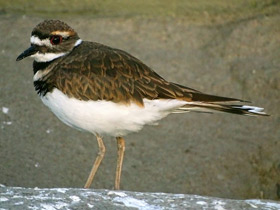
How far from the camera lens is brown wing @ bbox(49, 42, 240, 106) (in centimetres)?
491

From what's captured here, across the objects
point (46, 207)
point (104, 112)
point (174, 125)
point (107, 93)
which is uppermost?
point (107, 93)

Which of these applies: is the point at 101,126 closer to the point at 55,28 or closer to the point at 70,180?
the point at 55,28

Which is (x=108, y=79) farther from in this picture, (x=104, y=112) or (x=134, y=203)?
(x=134, y=203)

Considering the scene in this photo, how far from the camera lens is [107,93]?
4922 millimetres

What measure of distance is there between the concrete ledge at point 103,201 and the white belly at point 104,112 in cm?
63

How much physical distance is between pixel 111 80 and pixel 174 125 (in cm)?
179

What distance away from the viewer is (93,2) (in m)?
7.71

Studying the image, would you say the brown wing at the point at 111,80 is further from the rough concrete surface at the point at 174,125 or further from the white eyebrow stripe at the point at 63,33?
the rough concrete surface at the point at 174,125

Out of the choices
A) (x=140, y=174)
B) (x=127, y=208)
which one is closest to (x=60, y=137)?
(x=140, y=174)

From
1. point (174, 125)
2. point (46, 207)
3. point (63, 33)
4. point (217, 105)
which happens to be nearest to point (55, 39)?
point (63, 33)

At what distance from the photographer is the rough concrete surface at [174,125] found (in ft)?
20.2

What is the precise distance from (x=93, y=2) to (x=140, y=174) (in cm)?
229

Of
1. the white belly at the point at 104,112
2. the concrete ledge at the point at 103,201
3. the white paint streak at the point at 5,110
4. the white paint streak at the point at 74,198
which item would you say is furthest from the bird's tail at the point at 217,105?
→ the white paint streak at the point at 5,110

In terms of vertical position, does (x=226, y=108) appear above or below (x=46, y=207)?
above
